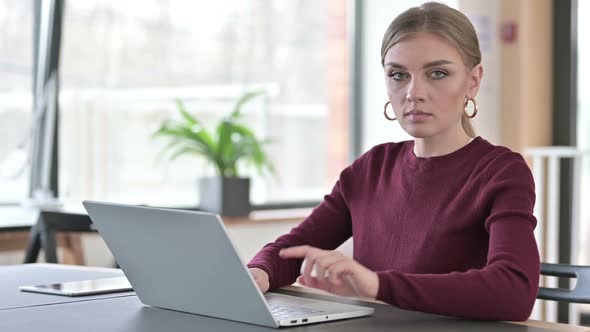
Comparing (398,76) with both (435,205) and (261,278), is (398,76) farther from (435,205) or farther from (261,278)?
(261,278)

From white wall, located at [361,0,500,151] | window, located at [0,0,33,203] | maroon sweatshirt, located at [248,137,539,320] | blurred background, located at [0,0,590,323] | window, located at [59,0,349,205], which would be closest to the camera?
maroon sweatshirt, located at [248,137,539,320]

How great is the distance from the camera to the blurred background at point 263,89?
12.7ft

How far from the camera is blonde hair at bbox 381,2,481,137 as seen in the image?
179 cm

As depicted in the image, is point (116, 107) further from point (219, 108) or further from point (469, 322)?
point (469, 322)

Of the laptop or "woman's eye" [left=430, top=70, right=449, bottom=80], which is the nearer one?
the laptop

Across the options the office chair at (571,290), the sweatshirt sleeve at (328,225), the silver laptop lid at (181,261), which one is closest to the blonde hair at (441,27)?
the sweatshirt sleeve at (328,225)

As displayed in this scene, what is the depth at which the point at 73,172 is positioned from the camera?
3994 mm

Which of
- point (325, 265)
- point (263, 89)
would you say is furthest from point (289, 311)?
point (263, 89)

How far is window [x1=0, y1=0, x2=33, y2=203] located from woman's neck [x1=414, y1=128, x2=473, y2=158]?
235 cm

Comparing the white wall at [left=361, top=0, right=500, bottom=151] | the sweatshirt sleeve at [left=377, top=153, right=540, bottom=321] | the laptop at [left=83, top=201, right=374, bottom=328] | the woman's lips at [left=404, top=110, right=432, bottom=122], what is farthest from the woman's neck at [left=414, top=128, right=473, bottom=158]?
the white wall at [left=361, top=0, right=500, bottom=151]

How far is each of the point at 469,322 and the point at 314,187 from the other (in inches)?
128

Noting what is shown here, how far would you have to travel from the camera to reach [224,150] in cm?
408

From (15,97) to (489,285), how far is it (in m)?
2.76

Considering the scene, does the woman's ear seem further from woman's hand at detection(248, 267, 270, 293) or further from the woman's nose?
woman's hand at detection(248, 267, 270, 293)
